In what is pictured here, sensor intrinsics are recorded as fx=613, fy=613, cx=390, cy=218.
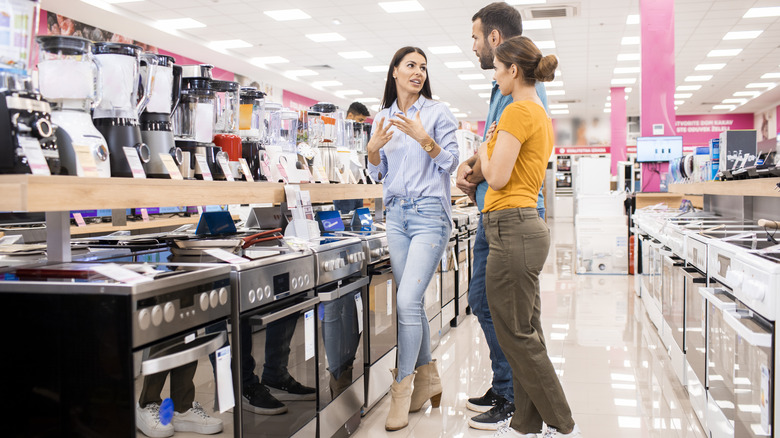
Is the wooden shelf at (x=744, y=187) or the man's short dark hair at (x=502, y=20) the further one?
the man's short dark hair at (x=502, y=20)

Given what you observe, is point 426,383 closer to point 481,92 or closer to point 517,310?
point 517,310

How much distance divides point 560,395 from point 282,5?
8273 mm

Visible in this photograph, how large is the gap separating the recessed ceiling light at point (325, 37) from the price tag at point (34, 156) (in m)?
10.1

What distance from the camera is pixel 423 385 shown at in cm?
290

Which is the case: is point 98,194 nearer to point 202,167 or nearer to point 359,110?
point 202,167

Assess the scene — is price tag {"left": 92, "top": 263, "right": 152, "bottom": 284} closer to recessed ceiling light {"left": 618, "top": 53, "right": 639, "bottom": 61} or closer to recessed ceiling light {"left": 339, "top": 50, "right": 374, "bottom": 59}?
recessed ceiling light {"left": 339, "top": 50, "right": 374, "bottom": 59}

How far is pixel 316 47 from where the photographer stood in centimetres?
1187

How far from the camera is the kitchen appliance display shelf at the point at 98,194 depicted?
124 cm

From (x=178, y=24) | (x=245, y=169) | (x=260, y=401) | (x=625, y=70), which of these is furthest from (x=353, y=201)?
(x=625, y=70)

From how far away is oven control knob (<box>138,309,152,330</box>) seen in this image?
1.36 meters

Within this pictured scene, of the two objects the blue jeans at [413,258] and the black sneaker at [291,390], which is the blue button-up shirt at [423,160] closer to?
the blue jeans at [413,258]

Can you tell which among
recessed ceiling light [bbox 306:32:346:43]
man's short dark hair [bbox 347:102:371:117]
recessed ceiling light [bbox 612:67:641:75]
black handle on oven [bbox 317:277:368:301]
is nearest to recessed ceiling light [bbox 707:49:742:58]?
recessed ceiling light [bbox 612:67:641:75]

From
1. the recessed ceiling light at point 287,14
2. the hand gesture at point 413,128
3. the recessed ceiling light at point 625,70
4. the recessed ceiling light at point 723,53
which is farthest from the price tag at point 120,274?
the recessed ceiling light at point 625,70

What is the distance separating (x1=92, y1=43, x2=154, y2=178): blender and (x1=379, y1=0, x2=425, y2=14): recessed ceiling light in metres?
8.08
